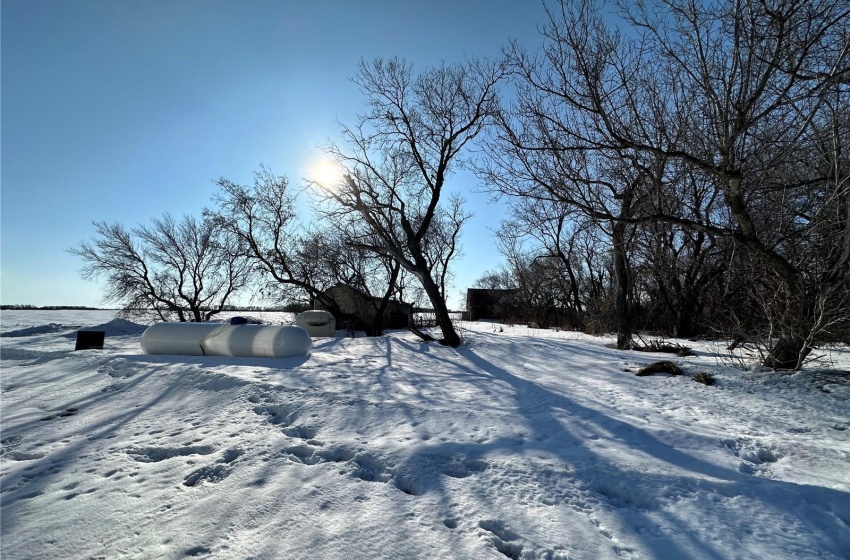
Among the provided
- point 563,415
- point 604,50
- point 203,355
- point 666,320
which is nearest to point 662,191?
point 604,50

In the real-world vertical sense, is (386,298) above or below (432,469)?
above

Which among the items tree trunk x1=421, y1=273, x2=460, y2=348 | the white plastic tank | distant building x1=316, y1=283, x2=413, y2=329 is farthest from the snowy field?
distant building x1=316, y1=283, x2=413, y2=329

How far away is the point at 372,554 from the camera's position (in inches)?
90.4

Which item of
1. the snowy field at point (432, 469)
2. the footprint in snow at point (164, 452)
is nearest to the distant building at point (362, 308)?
the snowy field at point (432, 469)

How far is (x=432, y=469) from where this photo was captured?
3.39 metres

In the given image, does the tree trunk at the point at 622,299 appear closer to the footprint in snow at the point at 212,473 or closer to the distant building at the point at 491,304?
the footprint in snow at the point at 212,473

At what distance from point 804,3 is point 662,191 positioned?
2757 mm

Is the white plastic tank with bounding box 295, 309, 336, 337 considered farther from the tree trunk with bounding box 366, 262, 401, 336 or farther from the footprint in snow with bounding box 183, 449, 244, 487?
the footprint in snow with bounding box 183, 449, 244, 487

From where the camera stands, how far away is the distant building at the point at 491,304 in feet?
111

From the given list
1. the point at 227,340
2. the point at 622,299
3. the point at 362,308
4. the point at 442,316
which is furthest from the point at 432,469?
the point at 362,308

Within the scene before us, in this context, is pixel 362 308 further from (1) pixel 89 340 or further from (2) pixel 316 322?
(1) pixel 89 340

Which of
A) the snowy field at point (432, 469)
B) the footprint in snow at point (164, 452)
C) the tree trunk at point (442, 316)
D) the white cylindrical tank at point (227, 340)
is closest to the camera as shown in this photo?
the snowy field at point (432, 469)

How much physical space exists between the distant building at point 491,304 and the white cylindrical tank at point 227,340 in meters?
25.3

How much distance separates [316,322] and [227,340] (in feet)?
28.2
